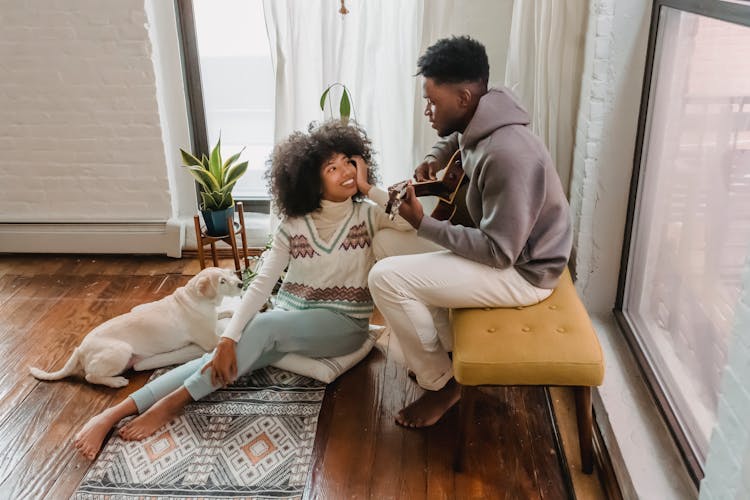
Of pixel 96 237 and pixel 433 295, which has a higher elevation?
pixel 433 295

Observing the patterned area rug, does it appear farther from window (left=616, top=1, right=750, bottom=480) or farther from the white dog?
window (left=616, top=1, right=750, bottom=480)

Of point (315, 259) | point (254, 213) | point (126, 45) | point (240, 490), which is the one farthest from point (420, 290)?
point (126, 45)

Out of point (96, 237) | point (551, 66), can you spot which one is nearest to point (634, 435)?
point (551, 66)

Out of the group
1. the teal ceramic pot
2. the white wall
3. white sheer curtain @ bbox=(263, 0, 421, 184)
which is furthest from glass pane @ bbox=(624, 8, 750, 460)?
the white wall

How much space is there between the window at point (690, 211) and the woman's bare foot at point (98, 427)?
5.03 feet

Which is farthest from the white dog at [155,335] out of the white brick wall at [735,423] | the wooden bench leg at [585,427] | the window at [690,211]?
the white brick wall at [735,423]

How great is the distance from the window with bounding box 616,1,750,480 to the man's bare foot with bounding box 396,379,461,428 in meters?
0.56

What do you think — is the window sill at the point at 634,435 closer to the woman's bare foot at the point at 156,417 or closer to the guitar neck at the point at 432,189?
the guitar neck at the point at 432,189

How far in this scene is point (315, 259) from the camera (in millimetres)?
2320

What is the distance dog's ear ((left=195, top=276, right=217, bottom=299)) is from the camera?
7.79ft

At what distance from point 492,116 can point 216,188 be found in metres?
1.32

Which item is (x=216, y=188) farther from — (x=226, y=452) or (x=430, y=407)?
(x=430, y=407)

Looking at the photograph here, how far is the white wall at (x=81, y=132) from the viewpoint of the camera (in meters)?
3.01

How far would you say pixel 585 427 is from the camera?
73.4 inches
